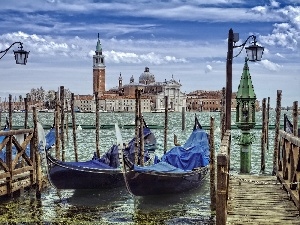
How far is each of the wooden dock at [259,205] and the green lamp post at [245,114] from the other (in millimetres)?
1733

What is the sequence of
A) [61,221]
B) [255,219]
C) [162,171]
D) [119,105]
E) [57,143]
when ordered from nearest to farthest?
[255,219] < [61,221] < [162,171] < [57,143] < [119,105]

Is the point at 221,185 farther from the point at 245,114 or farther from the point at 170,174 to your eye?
the point at 245,114

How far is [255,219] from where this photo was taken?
477 centimetres

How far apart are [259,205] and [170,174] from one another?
9.58 ft

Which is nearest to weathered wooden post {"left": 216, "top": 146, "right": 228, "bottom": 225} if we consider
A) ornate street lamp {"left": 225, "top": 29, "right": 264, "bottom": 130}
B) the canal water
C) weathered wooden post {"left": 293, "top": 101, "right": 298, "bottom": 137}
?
the canal water

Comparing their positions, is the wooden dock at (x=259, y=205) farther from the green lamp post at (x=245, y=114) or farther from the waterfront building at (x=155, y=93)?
the waterfront building at (x=155, y=93)

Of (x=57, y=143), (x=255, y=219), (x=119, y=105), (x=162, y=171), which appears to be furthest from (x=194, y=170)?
(x=119, y=105)

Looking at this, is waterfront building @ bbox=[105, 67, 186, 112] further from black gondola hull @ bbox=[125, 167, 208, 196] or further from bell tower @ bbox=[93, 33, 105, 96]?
black gondola hull @ bbox=[125, 167, 208, 196]

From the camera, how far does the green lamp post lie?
831cm

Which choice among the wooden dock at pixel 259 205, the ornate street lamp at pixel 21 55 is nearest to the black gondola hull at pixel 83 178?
the ornate street lamp at pixel 21 55

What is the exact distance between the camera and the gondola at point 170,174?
25.9ft

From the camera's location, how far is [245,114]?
8.32 m

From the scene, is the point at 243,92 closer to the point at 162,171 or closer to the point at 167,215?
the point at 162,171

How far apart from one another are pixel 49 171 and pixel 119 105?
8539 cm
